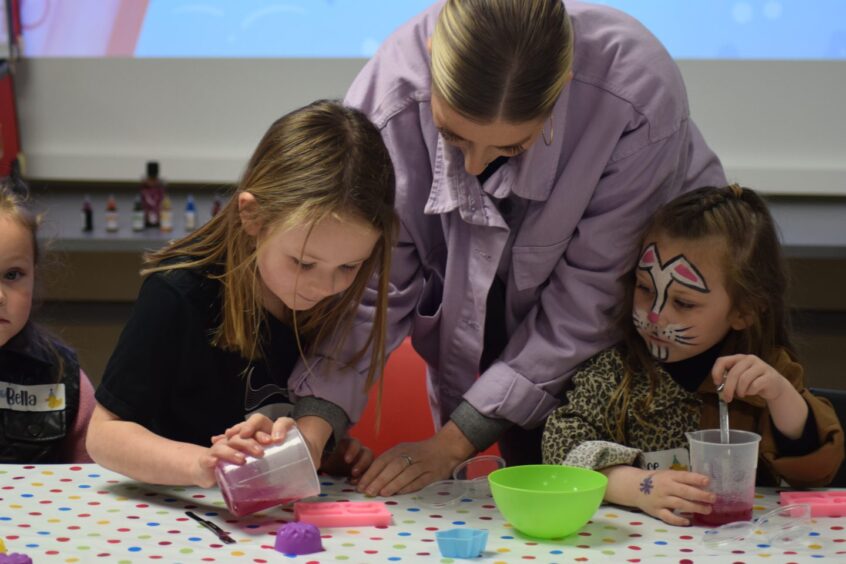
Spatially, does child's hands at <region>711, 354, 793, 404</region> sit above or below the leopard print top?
above

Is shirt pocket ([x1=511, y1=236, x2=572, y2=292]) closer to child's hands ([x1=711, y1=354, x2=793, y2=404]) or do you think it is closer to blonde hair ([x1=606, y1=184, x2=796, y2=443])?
blonde hair ([x1=606, y1=184, x2=796, y2=443])

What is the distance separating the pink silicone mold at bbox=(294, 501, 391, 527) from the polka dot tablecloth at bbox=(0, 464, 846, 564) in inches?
0.5

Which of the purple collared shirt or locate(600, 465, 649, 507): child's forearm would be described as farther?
the purple collared shirt

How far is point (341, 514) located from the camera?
4.48 ft

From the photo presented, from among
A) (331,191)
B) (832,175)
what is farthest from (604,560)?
(832,175)

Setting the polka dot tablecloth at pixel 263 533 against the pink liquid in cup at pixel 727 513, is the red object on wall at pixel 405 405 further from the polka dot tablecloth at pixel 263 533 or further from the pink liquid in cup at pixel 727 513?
the pink liquid in cup at pixel 727 513

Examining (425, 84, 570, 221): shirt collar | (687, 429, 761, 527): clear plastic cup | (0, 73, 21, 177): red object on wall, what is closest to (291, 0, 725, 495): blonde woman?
(425, 84, 570, 221): shirt collar

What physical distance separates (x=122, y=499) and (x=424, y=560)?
0.42 meters

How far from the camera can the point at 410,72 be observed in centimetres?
170

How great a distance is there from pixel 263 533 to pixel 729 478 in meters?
0.56

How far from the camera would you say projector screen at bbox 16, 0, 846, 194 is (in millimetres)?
3064

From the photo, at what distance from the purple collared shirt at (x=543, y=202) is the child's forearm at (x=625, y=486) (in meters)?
0.25

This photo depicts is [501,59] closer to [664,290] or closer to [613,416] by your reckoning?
[664,290]

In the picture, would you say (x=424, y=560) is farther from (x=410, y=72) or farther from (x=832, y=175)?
(x=832, y=175)
